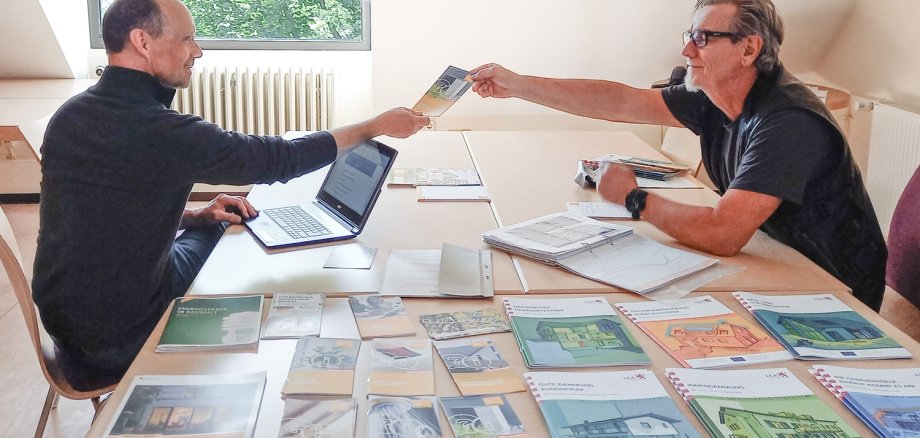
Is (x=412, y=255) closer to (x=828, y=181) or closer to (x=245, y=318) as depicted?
(x=245, y=318)

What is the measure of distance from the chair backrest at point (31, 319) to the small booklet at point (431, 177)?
101cm

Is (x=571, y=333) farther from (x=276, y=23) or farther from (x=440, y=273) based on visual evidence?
(x=276, y=23)

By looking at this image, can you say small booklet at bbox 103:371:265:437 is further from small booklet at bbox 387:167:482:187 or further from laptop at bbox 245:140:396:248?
small booklet at bbox 387:167:482:187

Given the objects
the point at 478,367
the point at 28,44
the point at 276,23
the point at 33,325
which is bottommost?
the point at 33,325

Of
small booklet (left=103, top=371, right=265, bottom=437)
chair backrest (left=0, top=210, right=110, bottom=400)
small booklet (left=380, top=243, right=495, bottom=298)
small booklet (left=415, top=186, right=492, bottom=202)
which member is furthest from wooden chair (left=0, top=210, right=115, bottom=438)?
small booklet (left=415, top=186, right=492, bottom=202)

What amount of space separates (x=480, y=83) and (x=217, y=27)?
2419 millimetres

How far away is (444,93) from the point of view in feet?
8.13

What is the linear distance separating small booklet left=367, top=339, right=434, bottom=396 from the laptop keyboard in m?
0.66

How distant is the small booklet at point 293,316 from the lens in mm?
1488

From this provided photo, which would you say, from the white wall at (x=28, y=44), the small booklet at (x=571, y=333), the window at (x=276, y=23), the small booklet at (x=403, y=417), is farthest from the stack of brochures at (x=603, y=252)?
the white wall at (x=28, y=44)

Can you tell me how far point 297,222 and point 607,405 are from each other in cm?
112

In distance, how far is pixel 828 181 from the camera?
2.03 meters

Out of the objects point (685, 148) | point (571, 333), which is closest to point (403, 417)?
point (571, 333)

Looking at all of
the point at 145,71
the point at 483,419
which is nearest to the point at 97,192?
the point at 145,71
